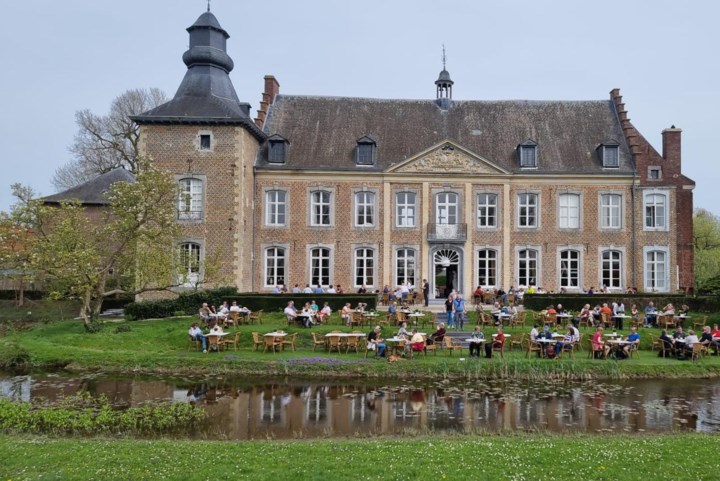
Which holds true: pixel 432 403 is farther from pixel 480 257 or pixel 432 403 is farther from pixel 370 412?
pixel 480 257

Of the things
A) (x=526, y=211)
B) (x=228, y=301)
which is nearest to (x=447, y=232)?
(x=526, y=211)

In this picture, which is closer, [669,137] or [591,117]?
[669,137]

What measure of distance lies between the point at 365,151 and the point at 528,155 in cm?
713

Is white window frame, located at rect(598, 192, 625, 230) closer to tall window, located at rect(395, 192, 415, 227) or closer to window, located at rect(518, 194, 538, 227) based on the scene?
window, located at rect(518, 194, 538, 227)

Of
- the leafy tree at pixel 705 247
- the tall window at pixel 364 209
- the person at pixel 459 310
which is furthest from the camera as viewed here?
the leafy tree at pixel 705 247

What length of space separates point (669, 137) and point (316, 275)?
16.3 m

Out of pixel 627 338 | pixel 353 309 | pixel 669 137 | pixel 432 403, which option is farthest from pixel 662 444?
pixel 669 137

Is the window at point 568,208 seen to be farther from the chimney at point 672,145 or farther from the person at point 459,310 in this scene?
the person at point 459,310

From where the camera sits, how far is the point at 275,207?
2628 centimetres

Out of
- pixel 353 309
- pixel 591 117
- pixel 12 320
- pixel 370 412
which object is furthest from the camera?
pixel 591 117

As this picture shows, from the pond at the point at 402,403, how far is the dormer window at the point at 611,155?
545 inches

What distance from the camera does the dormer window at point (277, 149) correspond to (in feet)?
86.5

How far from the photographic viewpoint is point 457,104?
29297 millimetres

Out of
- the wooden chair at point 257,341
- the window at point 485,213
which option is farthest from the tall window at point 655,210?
the wooden chair at point 257,341
